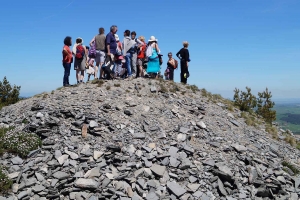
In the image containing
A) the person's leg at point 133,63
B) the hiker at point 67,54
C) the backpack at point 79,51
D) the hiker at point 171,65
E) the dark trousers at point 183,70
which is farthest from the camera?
the hiker at point 171,65

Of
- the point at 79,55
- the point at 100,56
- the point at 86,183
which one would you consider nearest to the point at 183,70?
the point at 100,56

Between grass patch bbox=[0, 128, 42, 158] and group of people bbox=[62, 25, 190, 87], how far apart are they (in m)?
4.67

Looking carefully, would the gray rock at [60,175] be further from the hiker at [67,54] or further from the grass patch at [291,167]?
the grass patch at [291,167]

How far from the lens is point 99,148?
1044cm

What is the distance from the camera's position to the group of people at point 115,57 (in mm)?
14266

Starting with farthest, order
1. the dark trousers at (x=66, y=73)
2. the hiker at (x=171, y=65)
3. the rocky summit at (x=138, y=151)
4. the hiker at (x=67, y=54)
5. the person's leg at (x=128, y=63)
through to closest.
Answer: the hiker at (x=171, y=65) → the person's leg at (x=128, y=63) → the dark trousers at (x=66, y=73) → the hiker at (x=67, y=54) → the rocky summit at (x=138, y=151)

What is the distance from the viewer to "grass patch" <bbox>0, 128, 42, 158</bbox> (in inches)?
400

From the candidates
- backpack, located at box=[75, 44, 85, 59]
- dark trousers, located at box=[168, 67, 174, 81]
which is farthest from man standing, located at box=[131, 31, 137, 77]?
backpack, located at box=[75, 44, 85, 59]

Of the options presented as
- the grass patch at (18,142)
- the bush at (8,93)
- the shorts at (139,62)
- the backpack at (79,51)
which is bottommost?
the grass patch at (18,142)

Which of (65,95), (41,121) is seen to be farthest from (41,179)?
(65,95)

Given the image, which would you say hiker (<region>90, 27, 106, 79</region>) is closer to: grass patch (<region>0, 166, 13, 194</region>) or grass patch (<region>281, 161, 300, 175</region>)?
grass patch (<region>0, 166, 13, 194</region>)

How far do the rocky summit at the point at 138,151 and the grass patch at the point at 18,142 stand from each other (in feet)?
→ 0.90

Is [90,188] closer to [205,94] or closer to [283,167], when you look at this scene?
[283,167]

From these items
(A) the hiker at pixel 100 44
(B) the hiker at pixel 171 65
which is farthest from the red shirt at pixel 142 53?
(A) the hiker at pixel 100 44
